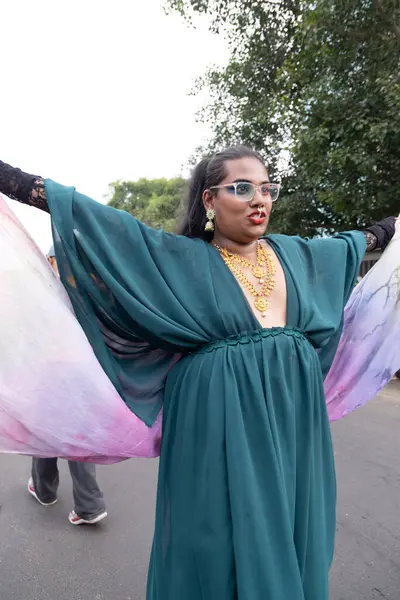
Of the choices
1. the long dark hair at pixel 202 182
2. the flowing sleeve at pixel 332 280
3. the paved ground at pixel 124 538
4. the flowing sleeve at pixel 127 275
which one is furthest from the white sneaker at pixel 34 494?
the long dark hair at pixel 202 182

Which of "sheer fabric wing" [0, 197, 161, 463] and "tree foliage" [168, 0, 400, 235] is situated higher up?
"tree foliage" [168, 0, 400, 235]

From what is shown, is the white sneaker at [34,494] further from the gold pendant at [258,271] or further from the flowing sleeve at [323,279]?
the gold pendant at [258,271]

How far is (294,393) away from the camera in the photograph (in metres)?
1.50

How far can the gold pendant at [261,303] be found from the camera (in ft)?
5.05

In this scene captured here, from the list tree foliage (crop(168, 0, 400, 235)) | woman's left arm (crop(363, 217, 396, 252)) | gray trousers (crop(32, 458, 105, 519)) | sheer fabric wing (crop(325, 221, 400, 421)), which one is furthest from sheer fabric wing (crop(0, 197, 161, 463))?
tree foliage (crop(168, 0, 400, 235))

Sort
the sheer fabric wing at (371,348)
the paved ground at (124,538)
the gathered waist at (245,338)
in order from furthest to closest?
the paved ground at (124,538)
the sheer fabric wing at (371,348)
the gathered waist at (245,338)

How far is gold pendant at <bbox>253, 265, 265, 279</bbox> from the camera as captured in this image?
1617 mm

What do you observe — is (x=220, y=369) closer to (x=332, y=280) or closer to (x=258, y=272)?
(x=258, y=272)

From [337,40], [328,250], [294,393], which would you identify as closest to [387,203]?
[337,40]

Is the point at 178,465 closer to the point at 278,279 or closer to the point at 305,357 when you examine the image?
the point at 305,357

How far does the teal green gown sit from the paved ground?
3.24 ft

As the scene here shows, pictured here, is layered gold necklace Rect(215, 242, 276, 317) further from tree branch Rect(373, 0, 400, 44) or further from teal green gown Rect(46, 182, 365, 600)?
tree branch Rect(373, 0, 400, 44)

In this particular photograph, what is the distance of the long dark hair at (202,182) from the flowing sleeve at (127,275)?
0.14 m

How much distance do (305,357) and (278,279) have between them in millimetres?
283
